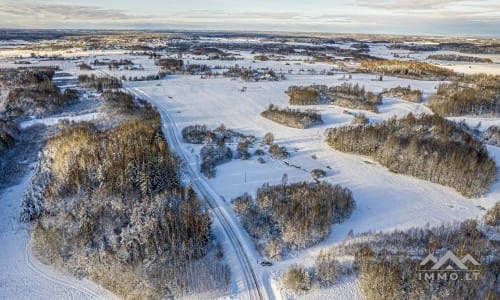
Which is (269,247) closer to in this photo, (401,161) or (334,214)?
(334,214)

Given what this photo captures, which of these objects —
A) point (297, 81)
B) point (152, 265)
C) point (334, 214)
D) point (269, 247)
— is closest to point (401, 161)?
point (334, 214)

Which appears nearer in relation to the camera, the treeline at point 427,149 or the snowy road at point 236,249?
the snowy road at point 236,249

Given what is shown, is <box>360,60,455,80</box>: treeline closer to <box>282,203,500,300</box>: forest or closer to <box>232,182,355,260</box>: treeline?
<box>282,203,500,300</box>: forest

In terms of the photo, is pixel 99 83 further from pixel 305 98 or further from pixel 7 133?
pixel 305 98

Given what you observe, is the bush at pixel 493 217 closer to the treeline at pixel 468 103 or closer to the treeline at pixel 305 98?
the treeline at pixel 468 103

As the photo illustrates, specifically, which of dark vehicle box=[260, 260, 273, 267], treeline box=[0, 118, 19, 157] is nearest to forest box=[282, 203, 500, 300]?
dark vehicle box=[260, 260, 273, 267]

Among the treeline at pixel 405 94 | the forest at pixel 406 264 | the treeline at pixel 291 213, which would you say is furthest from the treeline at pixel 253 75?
the forest at pixel 406 264

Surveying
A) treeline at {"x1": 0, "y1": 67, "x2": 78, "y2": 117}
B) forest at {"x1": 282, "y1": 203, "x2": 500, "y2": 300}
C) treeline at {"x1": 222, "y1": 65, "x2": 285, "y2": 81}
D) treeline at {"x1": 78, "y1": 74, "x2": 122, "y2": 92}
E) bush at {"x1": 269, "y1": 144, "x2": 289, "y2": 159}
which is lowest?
forest at {"x1": 282, "y1": 203, "x2": 500, "y2": 300}
